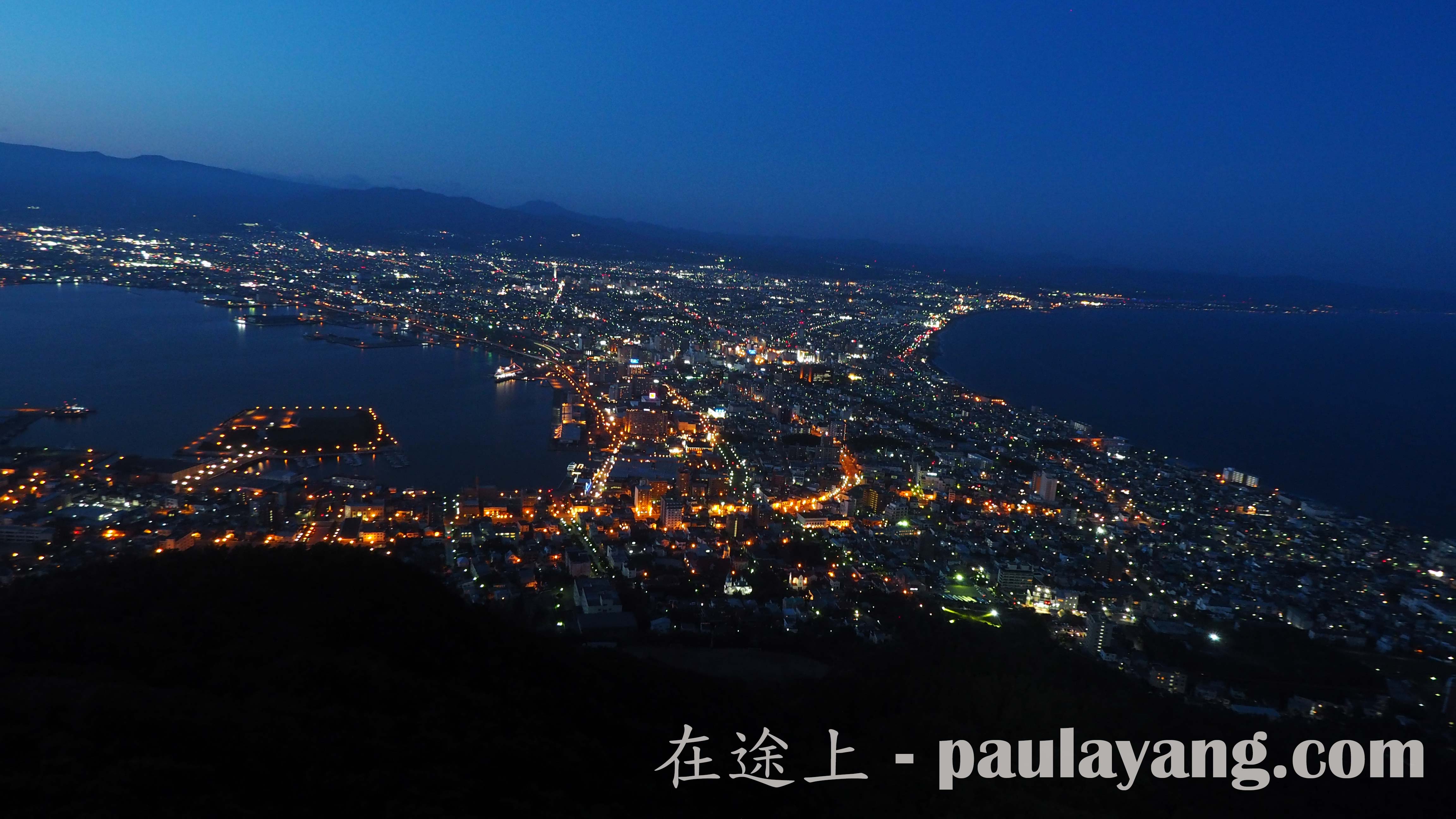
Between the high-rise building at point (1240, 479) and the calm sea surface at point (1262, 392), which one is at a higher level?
the calm sea surface at point (1262, 392)

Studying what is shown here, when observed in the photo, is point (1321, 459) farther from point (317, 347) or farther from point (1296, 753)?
point (317, 347)

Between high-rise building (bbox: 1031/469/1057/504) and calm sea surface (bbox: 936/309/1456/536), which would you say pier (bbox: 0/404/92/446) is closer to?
high-rise building (bbox: 1031/469/1057/504)

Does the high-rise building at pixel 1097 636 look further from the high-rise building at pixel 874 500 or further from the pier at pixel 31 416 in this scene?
the pier at pixel 31 416

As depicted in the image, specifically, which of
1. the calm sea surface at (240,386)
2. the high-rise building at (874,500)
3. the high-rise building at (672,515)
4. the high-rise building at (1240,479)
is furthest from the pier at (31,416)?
the high-rise building at (1240,479)

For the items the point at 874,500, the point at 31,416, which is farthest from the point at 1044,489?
the point at 31,416

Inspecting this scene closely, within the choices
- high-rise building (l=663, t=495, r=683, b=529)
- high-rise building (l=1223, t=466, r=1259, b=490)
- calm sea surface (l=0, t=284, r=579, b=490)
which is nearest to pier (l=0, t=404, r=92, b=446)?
calm sea surface (l=0, t=284, r=579, b=490)

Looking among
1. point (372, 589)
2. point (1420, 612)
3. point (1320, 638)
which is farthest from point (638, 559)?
point (1420, 612)

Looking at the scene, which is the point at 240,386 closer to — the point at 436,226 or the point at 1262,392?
the point at 1262,392
